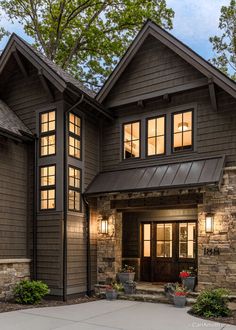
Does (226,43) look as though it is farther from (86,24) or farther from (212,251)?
(212,251)

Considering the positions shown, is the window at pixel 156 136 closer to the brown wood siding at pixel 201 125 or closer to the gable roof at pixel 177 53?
the brown wood siding at pixel 201 125

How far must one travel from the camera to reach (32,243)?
11156mm

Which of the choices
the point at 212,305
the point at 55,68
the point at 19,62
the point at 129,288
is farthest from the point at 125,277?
the point at 19,62

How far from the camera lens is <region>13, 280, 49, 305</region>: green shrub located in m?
9.98

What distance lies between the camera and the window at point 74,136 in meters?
11.4

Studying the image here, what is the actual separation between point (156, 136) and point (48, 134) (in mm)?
3161

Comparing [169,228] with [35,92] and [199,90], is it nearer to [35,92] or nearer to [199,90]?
[199,90]

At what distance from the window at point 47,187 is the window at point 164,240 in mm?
4045

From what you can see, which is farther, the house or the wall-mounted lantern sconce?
the house

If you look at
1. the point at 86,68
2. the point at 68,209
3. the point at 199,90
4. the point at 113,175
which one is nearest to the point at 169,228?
the point at 113,175

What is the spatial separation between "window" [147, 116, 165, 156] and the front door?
2.75m

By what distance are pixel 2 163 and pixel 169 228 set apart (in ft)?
19.0

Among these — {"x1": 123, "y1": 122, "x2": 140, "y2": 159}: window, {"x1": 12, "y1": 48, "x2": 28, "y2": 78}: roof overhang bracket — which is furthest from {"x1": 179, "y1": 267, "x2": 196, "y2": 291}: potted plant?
{"x1": 12, "y1": 48, "x2": 28, "y2": 78}: roof overhang bracket

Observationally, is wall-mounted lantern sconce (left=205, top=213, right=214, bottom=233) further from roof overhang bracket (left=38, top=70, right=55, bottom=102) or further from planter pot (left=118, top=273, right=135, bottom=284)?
roof overhang bracket (left=38, top=70, right=55, bottom=102)
